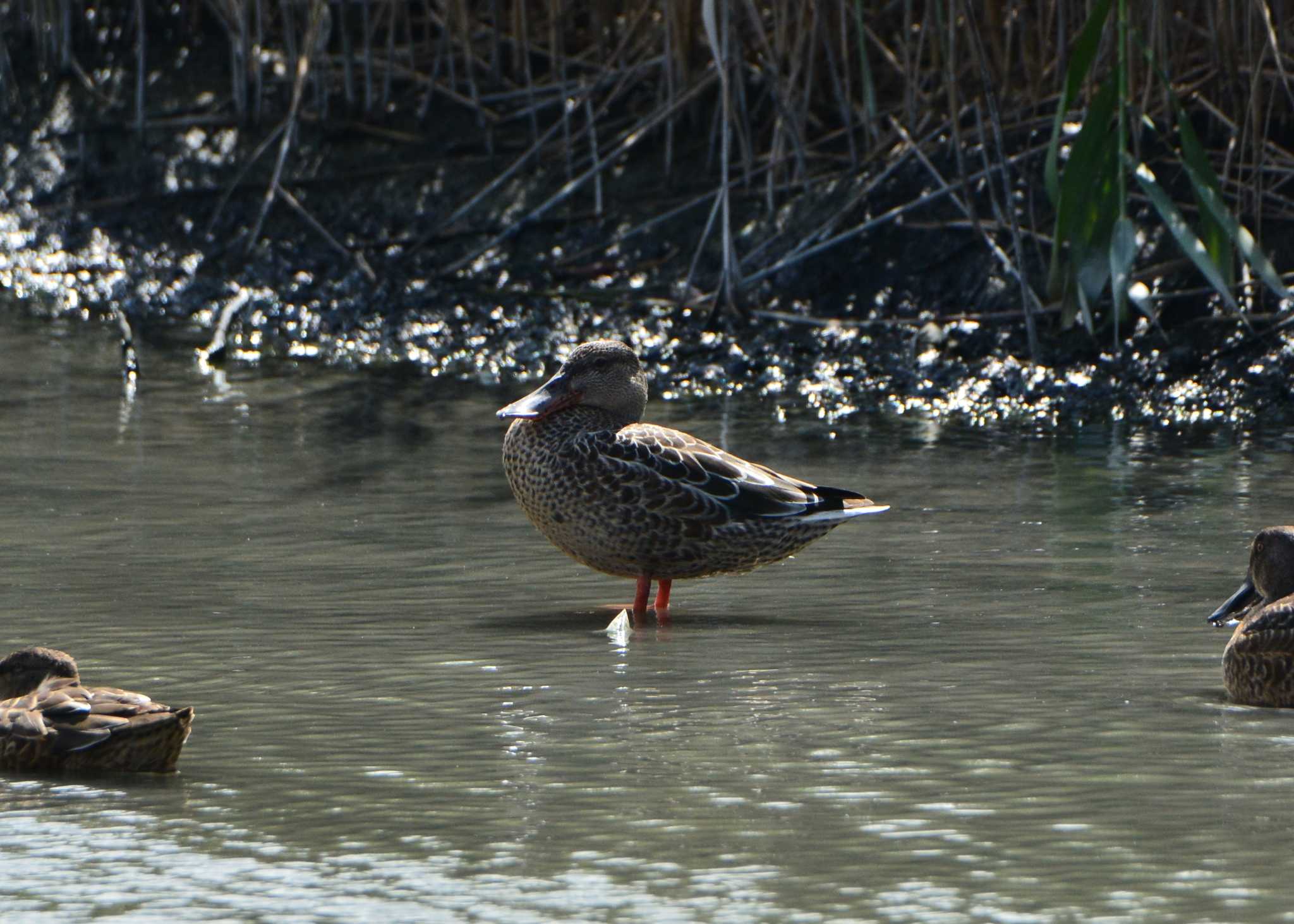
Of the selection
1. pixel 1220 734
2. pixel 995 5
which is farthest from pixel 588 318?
pixel 1220 734

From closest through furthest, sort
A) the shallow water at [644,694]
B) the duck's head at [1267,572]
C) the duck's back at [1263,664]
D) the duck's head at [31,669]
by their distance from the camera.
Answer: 1. the shallow water at [644,694]
2. the duck's head at [31,669]
3. the duck's back at [1263,664]
4. the duck's head at [1267,572]

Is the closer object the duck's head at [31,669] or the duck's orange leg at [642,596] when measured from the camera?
the duck's head at [31,669]

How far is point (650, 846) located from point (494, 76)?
9.58 meters

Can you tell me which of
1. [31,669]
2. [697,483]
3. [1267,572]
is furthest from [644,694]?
[1267,572]

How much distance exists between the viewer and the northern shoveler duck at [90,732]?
418 centimetres

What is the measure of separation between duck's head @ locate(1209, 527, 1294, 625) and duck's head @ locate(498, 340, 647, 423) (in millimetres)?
2061

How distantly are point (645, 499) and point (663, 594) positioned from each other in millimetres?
295

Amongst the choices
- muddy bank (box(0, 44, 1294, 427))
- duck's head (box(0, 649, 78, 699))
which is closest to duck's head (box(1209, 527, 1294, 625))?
duck's head (box(0, 649, 78, 699))

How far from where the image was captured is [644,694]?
503 centimetres

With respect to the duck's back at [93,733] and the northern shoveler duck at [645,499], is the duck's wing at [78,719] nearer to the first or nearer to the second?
the duck's back at [93,733]

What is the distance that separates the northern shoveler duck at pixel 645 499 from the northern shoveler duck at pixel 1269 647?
4.41ft

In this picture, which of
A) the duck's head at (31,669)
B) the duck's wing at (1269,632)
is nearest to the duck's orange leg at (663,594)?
the duck's wing at (1269,632)

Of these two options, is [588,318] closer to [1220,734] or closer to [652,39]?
[652,39]

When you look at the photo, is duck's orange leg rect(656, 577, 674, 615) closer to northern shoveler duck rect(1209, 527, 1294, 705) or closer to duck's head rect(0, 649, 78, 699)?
northern shoveler duck rect(1209, 527, 1294, 705)
